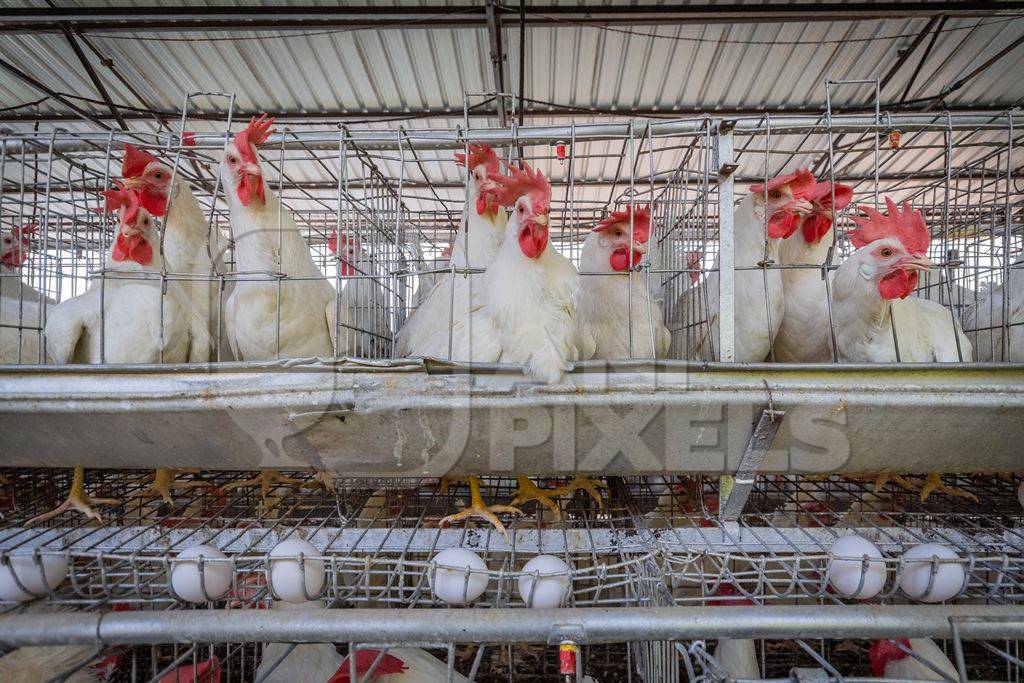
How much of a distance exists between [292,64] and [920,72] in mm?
4284

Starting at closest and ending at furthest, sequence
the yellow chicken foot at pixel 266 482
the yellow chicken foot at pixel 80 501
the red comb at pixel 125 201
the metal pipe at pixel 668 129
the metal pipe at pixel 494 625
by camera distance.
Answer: the metal pipe at pixel 494 625 → the metal pipe at pixel 668 129 → the yellow chicken foot at pixel 80 501 → the red comb at pixel 125 201 → the yellow chicken foot at pixel 266 482

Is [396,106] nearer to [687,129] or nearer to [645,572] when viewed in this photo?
[687,129]

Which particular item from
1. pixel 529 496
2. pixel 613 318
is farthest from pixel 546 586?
pixel 613 318

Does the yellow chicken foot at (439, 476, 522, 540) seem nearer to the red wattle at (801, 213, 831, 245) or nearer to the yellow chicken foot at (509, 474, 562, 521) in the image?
the yellow chicken foot at (509, 474, 562, 521)

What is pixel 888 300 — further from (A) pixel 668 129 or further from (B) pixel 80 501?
(B) pixel 80 501

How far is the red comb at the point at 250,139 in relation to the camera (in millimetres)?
1656

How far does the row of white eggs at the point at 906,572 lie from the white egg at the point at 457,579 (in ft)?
2.66

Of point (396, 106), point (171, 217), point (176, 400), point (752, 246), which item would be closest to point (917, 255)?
point (752, 246)

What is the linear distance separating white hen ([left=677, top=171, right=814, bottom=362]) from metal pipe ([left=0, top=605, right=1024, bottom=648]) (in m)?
0.84

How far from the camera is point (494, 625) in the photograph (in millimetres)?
942

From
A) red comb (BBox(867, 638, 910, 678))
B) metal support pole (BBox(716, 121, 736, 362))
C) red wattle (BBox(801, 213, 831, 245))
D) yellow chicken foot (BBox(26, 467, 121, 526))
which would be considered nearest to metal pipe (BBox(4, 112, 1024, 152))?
metal support pole (BBox(716, 121, 736, 362))

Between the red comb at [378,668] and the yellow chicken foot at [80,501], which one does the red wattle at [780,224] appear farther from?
the yellow chicken foot at [80,501]

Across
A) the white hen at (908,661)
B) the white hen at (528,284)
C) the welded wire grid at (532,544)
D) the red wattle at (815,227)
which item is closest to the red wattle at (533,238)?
the white hen at (528,284)

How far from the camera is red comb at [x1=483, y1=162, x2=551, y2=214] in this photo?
4.85 ft
